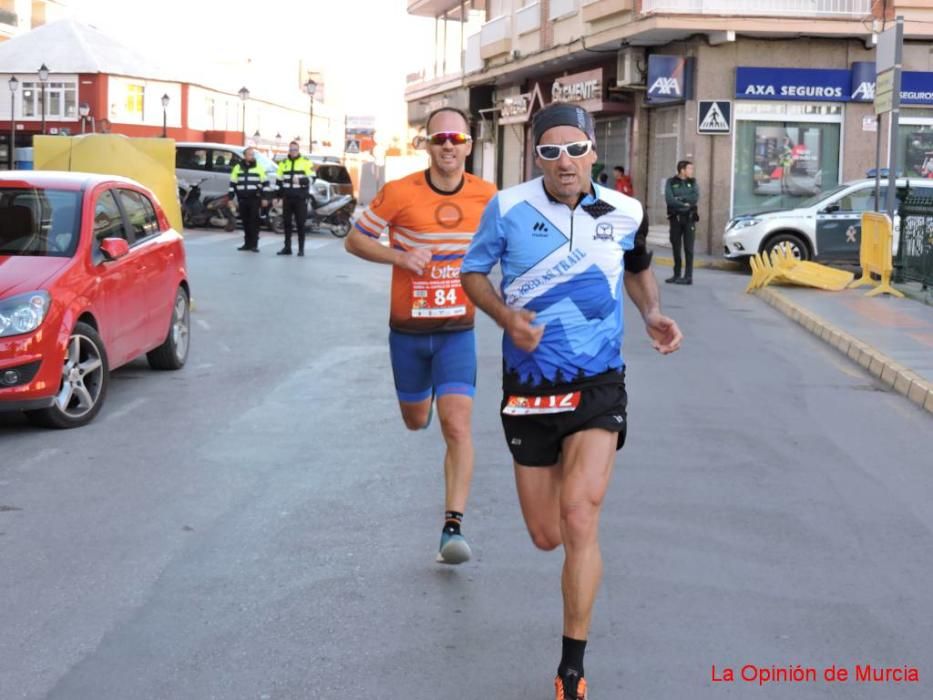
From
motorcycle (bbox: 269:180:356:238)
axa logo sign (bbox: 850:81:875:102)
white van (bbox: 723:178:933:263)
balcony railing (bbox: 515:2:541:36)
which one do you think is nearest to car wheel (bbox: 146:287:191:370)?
white van (bbox: 723:178:933:263)

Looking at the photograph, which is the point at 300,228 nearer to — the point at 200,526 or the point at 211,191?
the point at 211,191

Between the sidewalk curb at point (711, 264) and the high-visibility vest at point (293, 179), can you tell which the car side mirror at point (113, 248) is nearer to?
the high-visibility vest at point (293, 179)

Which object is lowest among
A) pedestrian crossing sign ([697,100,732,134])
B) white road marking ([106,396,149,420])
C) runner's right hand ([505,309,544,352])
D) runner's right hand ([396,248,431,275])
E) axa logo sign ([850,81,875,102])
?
white road marking ([106,396,149,420])

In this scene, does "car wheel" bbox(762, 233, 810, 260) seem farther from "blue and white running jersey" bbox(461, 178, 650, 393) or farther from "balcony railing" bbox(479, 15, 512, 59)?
"blue and white running jersey" bbox(461, 178, 650, 393)

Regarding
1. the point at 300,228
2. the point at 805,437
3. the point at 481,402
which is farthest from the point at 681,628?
the point at 300,228

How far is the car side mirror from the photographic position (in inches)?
379

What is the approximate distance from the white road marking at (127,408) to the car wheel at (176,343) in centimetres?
120

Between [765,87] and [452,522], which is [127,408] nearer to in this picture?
[452,522]

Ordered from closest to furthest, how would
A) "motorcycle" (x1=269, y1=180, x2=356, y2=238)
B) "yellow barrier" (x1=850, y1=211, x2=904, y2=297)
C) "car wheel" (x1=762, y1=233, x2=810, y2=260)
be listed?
"yellow barrier" (x1=850, y1=211, x2=904, y2=297)
"car wheel" (x1=762, y1=233, x2=810, y2=260)
"motorcycle" (x1=269, y1=180, x2=356, y2=238)

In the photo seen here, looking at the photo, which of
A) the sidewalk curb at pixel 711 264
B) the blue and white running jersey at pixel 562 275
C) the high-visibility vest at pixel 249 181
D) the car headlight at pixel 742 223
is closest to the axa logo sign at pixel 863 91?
the sidewalk curb at pixel 711 264

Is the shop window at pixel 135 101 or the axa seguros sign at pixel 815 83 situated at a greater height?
the shop window at pixel 135 101

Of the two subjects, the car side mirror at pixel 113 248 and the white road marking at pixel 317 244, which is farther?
the white road marking at pixel 317 244

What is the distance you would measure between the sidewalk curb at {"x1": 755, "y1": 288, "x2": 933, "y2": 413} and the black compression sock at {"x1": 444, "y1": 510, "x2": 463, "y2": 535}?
18.3ft

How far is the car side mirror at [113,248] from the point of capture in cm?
962
